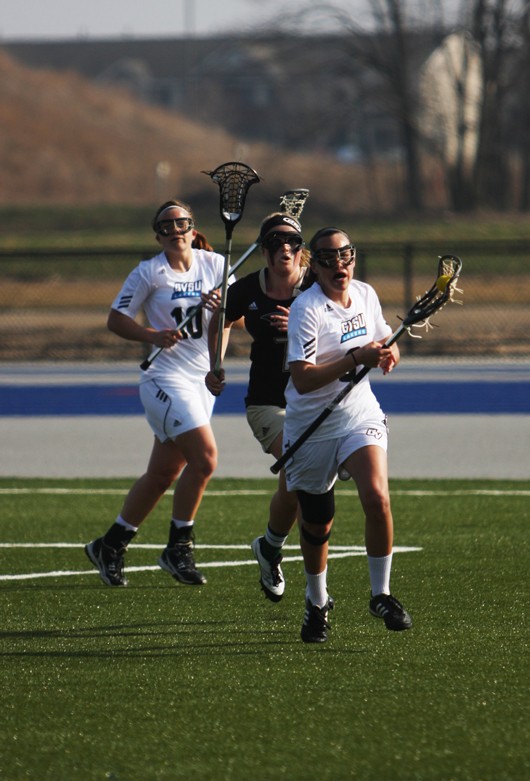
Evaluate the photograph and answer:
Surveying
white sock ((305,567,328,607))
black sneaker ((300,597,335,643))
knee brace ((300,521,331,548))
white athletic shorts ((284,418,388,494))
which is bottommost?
black sneaker ((300,597,335,643))

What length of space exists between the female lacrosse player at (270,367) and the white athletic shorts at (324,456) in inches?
30.4

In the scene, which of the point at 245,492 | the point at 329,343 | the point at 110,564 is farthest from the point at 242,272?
the point at 329,343

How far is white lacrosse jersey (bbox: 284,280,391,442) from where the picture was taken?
6168mm

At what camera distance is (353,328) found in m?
6.32

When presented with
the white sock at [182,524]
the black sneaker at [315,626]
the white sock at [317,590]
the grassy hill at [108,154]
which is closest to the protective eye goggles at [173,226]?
the white sock at [182,524]

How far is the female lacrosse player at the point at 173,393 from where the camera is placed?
7.84m

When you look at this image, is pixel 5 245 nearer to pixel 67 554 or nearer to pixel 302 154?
pixel 302 154

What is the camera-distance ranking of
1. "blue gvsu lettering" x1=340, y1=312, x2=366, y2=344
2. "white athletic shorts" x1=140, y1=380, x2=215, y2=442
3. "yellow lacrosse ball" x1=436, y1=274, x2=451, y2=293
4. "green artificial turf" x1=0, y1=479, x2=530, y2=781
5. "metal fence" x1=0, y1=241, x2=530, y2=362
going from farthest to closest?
"metal fence" x1=0, y1=241, x2=530, y2=362
"white athletic shorts" x1=140, y1=380, x2=215, y2=442
"blue gvsu lettering" x1=340, y1=312, x2=366, y2=344
"yellow lacrosse ball" x1=436, y1=274, x2=451, y2=293
"green artificial turf" x1=0, y1=479, x2=530, y2=781

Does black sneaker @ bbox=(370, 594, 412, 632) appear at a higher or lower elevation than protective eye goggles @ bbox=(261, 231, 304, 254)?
lower

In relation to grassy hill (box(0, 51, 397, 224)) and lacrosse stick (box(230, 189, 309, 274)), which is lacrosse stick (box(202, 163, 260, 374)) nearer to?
lacrosse stick (box(230, 189, 309, 274))

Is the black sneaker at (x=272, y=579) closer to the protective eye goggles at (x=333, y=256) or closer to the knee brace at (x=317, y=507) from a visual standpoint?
the knee brace at (x=317, y=507)

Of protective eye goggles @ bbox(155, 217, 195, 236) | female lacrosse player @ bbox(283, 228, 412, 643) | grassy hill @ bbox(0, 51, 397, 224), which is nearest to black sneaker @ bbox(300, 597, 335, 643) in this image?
female lacrosse player @ bbox(283, 228, 412, 643)

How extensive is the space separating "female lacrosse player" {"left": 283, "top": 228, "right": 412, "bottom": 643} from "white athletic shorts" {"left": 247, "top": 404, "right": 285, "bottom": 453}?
81 cm

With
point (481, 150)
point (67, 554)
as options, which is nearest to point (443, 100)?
point (481, 150)
